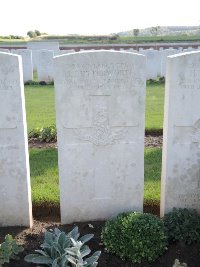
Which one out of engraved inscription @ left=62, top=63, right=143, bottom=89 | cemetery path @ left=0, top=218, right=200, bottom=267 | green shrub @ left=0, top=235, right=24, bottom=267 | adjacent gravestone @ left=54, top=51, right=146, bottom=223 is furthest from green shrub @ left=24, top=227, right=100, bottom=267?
engraved inscription @ left=62, top=63, right=143, bottom=89

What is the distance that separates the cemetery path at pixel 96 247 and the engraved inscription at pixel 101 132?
103 cm

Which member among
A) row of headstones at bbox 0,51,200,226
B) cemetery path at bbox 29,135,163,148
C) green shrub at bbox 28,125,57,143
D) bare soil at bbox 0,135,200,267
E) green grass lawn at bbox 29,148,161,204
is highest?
row of headstones at bbox 0,51,200,226

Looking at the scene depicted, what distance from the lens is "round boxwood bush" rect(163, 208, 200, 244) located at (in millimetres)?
3939

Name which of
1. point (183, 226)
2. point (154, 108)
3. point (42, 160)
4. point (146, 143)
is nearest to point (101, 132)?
point (183, 226)

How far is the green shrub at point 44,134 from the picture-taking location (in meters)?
7.52

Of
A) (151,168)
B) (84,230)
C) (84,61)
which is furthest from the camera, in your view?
(151,168)

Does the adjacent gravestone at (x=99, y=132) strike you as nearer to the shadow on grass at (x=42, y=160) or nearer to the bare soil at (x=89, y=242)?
the bare soil at (x=89, y=242)

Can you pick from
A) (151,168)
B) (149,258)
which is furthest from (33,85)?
(149,258)

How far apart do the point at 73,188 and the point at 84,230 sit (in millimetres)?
507

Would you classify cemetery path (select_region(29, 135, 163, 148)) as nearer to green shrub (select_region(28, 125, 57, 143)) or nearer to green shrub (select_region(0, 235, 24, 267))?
green shrub (select_region(28, 125, 57, 143))

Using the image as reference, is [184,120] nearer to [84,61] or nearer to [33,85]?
[84,61]

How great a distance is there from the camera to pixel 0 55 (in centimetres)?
394

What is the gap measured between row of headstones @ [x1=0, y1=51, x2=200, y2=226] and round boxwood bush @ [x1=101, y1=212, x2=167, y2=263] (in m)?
0.60

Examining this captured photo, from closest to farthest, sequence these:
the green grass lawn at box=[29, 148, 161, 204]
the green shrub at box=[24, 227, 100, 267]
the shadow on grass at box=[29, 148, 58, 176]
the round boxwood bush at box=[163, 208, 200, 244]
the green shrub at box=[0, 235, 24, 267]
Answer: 1. the green shrub at box=[24, 227, 100, 267]
2. the green shrub at box=[0, 235, 24, 267]
3. the round boxwood bush at box=[163, 208, 200, 244]
4. the green grass lawn at box=[29, 148, 161, 204]
5. the shadow on grass at box=[29, 148, 58, 176]
